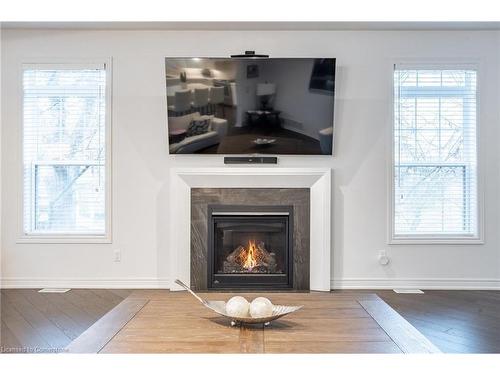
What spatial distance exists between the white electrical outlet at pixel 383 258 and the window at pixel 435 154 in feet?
0.62

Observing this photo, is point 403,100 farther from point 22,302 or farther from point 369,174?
point 22,302

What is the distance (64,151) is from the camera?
14.6ft

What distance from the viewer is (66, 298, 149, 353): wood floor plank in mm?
1460

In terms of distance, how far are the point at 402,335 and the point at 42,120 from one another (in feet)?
12.6

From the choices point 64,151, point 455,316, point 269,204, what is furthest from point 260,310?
point 64,151

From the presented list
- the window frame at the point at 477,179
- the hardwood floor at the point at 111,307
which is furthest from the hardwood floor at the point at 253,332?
the window frame at the point at 477,179

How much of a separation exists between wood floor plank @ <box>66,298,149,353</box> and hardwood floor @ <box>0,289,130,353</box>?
0.68 metres

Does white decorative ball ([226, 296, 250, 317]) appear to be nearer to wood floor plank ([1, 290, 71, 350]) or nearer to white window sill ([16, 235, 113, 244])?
wood floor plank ([1, 290, 71, 350])

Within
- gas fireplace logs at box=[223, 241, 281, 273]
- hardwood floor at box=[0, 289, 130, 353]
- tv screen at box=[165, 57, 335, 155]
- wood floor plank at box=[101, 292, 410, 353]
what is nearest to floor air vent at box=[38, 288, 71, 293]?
hardwood floor at box=[0, 289, 130, 353]

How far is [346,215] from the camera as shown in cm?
444

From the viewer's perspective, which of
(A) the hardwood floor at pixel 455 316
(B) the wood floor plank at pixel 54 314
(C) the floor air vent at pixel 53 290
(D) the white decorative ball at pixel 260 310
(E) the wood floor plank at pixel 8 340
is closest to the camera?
(D) the white decorative ball at pixel 260 310

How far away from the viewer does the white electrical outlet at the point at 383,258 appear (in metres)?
4.41

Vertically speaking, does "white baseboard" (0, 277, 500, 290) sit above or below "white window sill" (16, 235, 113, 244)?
below

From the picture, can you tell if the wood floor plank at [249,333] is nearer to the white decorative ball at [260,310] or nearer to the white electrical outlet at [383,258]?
the white decorative ball at [260,310]
